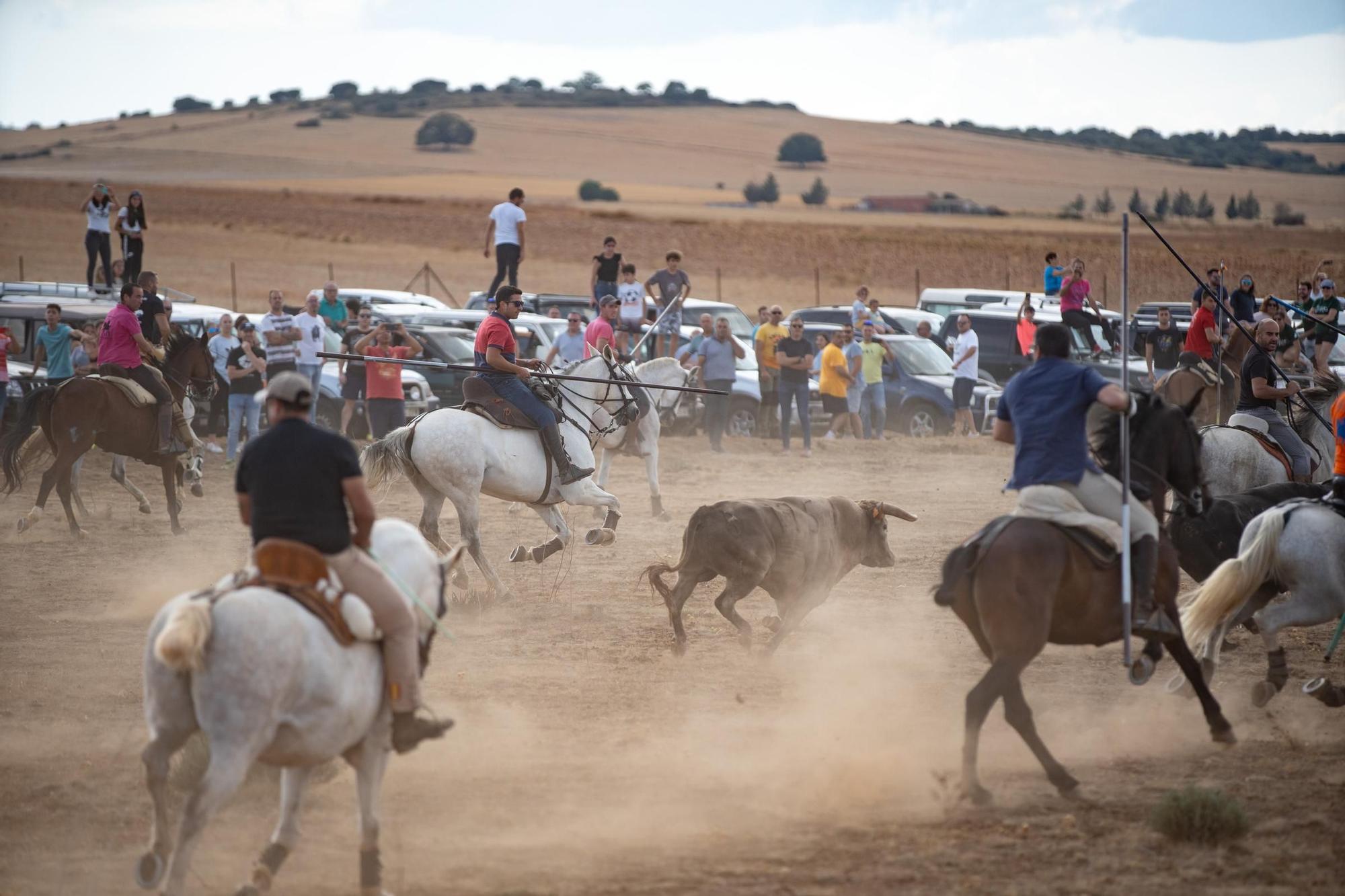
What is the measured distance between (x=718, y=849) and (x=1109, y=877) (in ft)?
6.11

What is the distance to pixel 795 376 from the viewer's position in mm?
23141

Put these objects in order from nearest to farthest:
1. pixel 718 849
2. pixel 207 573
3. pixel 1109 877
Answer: pixel 1109 877 → pixel 718 849 → pixel 207 573

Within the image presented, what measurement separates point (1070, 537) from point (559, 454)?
241 inches

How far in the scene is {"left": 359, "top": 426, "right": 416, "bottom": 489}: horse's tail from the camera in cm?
1267

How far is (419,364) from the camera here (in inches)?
579

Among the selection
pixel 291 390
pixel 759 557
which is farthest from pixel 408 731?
pixel 759 557

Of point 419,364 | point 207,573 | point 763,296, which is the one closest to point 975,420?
point 419,364

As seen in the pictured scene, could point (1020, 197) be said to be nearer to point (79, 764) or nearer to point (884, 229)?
point (884, 229)

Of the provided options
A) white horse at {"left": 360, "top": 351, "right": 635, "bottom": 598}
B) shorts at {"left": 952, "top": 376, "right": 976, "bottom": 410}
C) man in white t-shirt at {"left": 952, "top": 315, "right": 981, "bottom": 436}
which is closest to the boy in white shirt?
man in white t-shirt at {"left": 952, "top": 315, "right": 981, "bottom": 436}

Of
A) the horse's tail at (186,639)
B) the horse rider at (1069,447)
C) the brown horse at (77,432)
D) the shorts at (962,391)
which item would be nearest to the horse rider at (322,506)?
the horse's tail at (186,639)

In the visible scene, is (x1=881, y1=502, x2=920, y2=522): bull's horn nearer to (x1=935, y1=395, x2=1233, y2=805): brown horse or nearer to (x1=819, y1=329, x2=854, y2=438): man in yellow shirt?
(x1=935, y1=395, x2=1233, y2=805): brown horse

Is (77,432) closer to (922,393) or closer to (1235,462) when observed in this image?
(1235,462)

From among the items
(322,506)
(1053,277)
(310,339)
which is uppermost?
(1053,277)

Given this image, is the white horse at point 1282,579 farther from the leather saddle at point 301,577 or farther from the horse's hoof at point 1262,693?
the leather saddle at point 301,577
